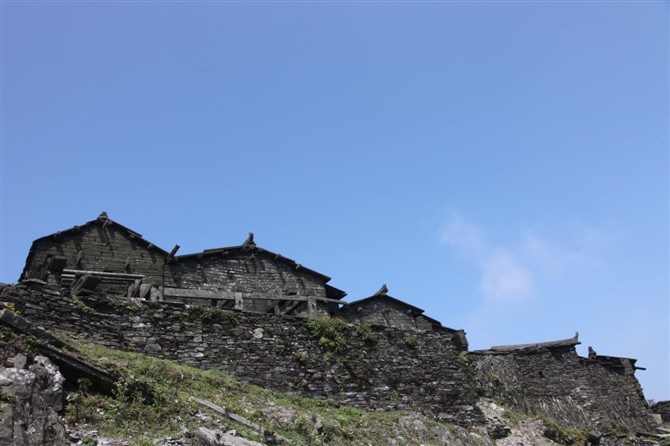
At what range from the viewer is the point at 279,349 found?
14211mm

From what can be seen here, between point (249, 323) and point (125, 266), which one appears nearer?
point (249, 323)

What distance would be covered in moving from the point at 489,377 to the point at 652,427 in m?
9.61

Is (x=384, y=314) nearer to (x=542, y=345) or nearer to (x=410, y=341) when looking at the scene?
(x=542, y=345)

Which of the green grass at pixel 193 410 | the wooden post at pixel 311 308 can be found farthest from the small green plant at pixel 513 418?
the wooden post at pixel 311 308

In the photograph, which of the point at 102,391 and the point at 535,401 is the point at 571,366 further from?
the point at 102,391

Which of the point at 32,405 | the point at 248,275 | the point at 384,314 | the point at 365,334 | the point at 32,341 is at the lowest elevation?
the point at 32,405

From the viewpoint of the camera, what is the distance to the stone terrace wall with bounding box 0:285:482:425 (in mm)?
12266


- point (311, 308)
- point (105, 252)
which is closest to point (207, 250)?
point (105, 252)

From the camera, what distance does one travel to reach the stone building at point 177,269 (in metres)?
19.0

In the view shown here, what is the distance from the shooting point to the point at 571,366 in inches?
936

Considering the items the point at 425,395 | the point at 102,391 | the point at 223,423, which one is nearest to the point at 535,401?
the point at 425,395

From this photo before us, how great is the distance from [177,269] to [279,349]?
9.99 metres

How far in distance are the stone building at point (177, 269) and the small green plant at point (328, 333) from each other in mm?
1861

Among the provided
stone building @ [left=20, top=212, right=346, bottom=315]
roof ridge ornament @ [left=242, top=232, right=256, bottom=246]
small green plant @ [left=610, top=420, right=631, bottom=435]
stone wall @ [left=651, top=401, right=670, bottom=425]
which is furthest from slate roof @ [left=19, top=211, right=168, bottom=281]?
stone wall @ [left=651, top=401, right=670, bottom=425]
